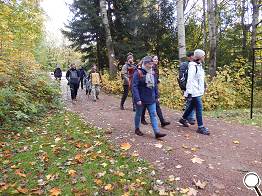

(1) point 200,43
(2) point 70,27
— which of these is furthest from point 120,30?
(1) point 200,43

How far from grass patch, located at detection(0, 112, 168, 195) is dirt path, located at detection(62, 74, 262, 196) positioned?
0.47 meters

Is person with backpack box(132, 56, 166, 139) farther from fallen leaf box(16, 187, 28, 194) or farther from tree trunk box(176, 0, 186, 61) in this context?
tree trunk box(176, 0, 186, 61)

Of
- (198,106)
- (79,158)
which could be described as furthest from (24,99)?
(198,106)

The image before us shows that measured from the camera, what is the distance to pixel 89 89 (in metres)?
19.5

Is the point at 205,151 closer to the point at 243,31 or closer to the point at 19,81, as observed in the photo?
the point at 19,81

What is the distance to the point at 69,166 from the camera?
20.9ft

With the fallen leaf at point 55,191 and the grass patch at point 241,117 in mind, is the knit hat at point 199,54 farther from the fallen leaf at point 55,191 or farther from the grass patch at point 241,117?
the fallen leaf at point 55,191

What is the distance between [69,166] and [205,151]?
2906 millimetres

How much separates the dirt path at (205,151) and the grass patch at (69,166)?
470mm

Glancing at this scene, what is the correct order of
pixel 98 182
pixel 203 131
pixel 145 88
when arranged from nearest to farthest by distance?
pixel 98 182 < pixel 145 88 < pixel 203 131

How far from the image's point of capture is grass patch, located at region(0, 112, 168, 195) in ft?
17.5

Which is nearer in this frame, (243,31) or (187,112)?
(187,112)

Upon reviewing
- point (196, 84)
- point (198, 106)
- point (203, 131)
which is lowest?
point (203, 131)

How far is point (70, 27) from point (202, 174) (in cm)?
2095
